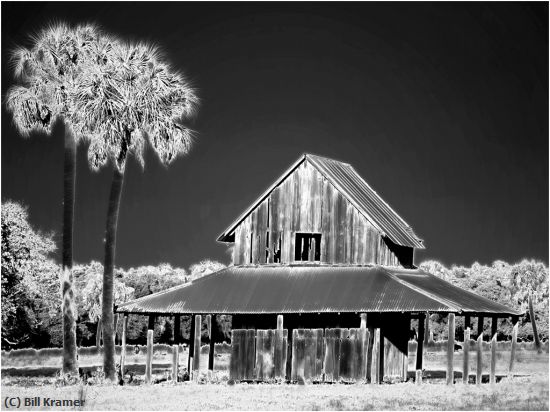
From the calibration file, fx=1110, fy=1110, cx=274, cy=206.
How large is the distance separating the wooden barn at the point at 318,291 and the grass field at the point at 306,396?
2.84 m

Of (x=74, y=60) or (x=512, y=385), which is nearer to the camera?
(x=512, y=385)

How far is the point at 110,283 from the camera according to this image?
50.6 metres

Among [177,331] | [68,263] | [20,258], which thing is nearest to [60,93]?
[68,263]

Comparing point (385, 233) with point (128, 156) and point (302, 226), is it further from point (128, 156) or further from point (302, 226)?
point (128, 156)

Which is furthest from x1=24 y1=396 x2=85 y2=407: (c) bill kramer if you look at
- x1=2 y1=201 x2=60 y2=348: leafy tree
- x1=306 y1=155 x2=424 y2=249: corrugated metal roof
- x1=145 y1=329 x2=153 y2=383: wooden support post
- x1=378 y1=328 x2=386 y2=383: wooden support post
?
x1=2 y1=201 x2=60 y2=348: leafy tree

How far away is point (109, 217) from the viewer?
5134 cm

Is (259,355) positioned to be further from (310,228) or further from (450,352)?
(450,352)

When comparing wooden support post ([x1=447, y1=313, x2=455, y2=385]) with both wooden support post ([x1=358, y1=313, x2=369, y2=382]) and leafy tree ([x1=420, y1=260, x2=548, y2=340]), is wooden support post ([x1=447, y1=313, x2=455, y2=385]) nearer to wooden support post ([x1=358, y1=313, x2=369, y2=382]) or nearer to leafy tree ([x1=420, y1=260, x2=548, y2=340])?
wooden support post ([x1=358, y1=313, x2=369, y2=382])

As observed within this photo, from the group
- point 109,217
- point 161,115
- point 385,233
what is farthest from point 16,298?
point 385,233

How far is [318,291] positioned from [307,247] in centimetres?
501

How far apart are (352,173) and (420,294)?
15063 millimetres

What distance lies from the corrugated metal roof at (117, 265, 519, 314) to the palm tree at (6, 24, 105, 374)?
358 cm

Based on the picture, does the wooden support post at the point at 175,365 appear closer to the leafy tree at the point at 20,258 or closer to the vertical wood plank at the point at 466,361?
the vertical wood plank at the point at 466,361

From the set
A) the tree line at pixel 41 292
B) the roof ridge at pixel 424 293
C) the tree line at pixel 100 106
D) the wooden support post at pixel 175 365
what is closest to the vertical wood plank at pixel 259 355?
the wooden support post at pixel 175 365
